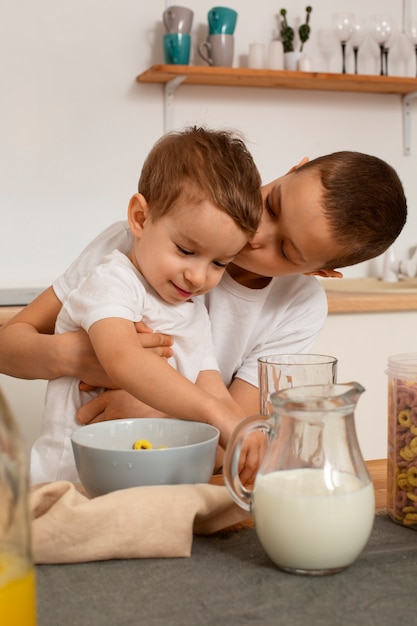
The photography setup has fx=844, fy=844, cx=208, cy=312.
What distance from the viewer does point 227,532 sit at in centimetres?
81

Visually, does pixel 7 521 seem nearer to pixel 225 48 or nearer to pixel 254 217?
pixel 254 217

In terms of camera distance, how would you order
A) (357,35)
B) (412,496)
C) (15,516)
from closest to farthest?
(15,516) < (412,496) < (357,35)

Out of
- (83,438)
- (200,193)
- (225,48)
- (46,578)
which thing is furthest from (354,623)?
(225,48)

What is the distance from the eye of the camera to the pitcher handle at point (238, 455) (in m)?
0.73

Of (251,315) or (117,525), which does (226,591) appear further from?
(251,315)

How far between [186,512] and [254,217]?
53 cm

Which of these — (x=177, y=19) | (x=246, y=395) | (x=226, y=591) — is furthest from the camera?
(x=177, y=19)

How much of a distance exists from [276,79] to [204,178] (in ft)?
5.30

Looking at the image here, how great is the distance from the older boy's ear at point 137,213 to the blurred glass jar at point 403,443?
49cm

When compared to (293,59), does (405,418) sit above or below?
below

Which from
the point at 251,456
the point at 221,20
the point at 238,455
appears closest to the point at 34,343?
the point at 251,456

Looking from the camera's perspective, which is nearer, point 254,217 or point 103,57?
point 254,217

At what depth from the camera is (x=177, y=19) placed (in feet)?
8.31

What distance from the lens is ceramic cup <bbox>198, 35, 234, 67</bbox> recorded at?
2.58 metres
